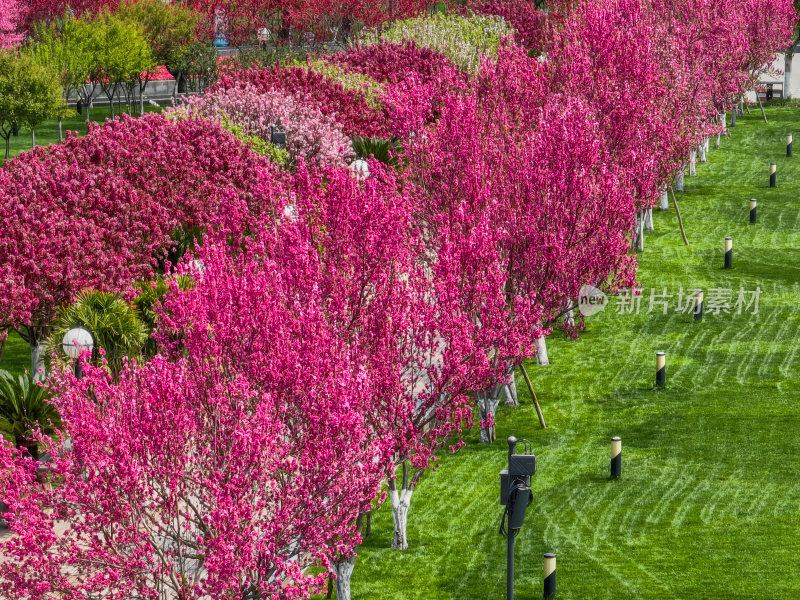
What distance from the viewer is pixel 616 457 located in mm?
23500

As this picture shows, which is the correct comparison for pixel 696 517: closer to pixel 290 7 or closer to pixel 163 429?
pixel 163 429

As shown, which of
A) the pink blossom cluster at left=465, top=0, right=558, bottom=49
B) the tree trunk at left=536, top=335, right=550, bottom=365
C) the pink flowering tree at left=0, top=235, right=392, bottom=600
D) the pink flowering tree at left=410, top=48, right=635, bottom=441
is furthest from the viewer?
→ the pink blossom cluster at left=465, top=0, right=558, bottom=49

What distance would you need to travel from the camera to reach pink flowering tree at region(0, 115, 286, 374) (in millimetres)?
27109

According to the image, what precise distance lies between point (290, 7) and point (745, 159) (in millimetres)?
36640

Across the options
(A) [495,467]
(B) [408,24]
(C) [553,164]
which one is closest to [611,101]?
(C) [553,164]

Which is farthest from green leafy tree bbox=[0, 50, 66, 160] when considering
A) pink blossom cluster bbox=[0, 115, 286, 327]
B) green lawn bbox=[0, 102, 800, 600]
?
green lawn bbox=[0, 102, 800, 600]

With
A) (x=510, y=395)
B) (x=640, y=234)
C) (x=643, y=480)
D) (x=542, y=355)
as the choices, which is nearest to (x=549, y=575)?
(x=643, y=480)

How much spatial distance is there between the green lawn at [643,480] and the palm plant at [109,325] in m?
6.74

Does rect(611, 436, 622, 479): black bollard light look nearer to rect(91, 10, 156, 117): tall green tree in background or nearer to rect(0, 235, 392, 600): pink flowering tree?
rect(0, 235, 392, 600): pink flowering tree

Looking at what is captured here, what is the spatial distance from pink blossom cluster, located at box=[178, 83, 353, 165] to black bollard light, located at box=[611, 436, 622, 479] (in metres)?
16.7

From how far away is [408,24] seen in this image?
6122 cm

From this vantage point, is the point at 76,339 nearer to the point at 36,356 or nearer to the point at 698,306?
the point at 36,356

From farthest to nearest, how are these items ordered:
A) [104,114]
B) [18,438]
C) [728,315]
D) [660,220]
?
[104,114] → [660,220] → [728,315] → [18,438]

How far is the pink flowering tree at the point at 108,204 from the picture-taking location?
2711 cm
